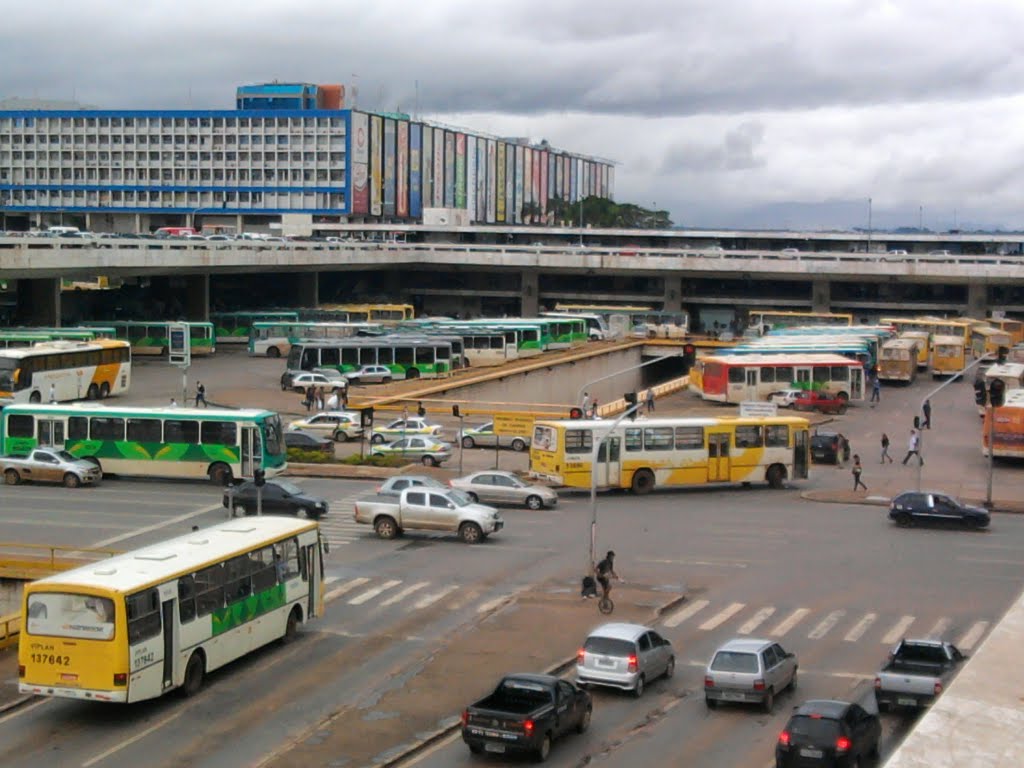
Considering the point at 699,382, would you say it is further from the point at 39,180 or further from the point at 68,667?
the point at 39,180

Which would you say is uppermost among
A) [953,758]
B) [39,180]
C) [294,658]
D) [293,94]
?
[293,94]

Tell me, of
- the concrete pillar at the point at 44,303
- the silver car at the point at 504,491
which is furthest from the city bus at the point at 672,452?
the concrete pillar at the point at 44,303

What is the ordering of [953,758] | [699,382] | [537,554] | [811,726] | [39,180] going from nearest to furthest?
A: [953,758], [811,726], [537,554], [699,382], [39,180]

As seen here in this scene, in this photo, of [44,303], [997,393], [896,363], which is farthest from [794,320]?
[997,393]

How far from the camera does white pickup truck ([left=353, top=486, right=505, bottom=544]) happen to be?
37.4m

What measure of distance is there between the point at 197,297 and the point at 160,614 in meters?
78.5

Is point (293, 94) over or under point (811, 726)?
over

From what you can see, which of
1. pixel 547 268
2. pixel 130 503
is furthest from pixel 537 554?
Answer: pixel 547 268

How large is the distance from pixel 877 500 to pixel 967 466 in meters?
10.1

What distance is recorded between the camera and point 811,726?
65.8 ft

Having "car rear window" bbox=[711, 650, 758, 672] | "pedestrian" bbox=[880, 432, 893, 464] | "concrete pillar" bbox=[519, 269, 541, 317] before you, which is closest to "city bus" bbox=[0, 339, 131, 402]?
"pedestrian" bbox=[880, 432, 893, 464]

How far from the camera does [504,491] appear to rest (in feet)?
141

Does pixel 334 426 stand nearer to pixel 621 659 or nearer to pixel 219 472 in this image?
pixel 219 472

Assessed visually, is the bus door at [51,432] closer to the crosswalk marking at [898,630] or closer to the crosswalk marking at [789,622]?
the crosswalk marking at [789,622]
